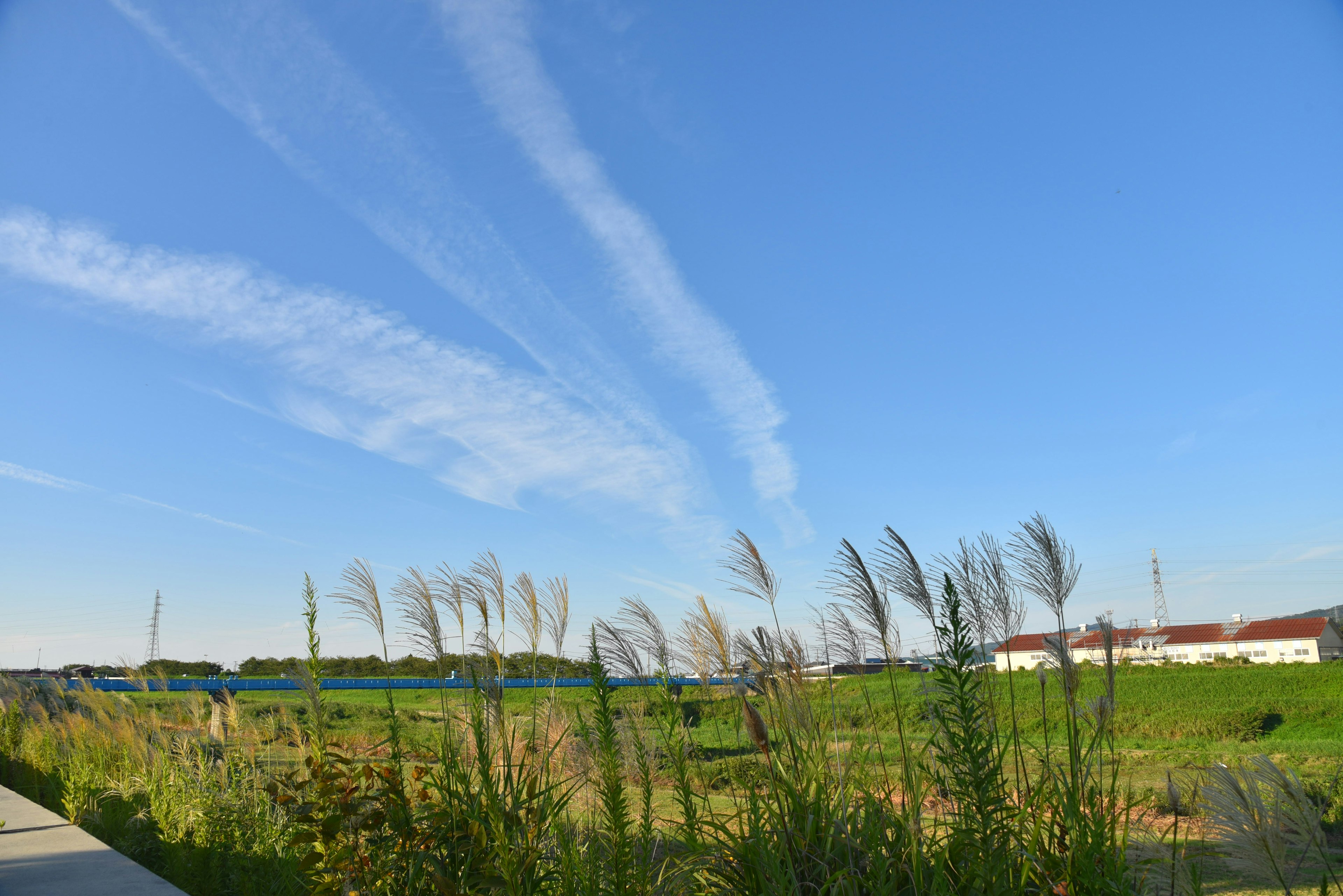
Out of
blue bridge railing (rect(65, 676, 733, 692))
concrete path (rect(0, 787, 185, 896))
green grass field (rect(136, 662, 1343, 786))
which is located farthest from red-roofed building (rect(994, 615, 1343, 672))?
concrete path (rect(0, 787, 185, 896))

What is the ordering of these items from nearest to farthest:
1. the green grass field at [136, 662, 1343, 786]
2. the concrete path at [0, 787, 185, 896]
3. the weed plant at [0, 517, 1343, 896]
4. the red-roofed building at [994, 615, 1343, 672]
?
the weed plant at [0, 517, 1343, 896] < the concrete path at [0, 787, 185, 896] < the green grass field at [136, 662, 1343, 786] < the red-roofed building at [994, 615, 1343, 672]

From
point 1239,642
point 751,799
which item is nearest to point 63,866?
point 751,799

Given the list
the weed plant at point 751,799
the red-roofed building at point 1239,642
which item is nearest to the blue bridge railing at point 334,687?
the weed plant at point 751,799

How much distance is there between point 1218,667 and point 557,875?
22.7m

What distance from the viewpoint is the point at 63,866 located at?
4164 mm

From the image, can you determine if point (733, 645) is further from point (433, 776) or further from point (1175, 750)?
point (1175, 750)

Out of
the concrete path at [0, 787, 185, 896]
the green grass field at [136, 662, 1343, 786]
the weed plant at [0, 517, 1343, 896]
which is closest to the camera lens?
the weed plant at [0, 517, 1343, 896]

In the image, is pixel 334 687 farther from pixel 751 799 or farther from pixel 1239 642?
pixel 1239 642

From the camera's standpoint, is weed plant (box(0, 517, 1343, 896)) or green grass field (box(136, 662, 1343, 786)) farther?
green grass field (box(136, 662, 1343, 786))

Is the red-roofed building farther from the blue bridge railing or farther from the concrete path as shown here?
the concrete path

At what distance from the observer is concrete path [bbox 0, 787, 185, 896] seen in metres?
3.63

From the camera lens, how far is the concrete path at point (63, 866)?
3.63m

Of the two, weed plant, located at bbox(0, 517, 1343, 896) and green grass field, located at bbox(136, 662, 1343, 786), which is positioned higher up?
weed plant, located at bbox(0, 517, 1343, 896)

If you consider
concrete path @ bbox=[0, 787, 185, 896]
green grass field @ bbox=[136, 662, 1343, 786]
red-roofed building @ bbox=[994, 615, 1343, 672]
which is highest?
concrete path @ bbox=[0, 787, 185, 896]
